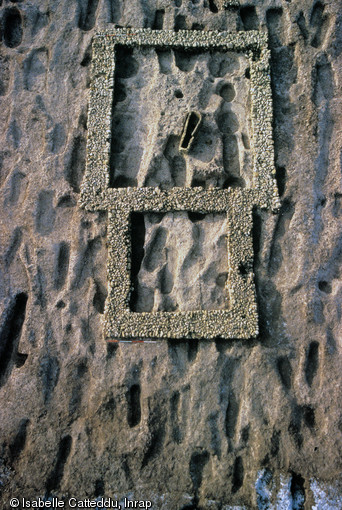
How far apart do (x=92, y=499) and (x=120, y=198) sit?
3521 millimetres

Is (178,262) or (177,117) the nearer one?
(178,262)

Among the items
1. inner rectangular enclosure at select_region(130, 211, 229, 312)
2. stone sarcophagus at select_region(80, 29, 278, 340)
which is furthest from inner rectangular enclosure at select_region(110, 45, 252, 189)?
inner rectangular enclosure at select_region(130, 211, 229, 312)

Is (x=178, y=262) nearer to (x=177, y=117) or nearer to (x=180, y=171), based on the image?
(x=180, y=171)

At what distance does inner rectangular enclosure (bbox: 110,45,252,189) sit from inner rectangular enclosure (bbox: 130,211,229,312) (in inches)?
20.6

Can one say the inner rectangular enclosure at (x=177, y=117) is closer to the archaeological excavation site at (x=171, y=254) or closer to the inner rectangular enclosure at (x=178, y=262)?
the archaeological excavation site at (x=171, y=254)

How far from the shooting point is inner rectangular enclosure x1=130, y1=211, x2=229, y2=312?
16.5 feet

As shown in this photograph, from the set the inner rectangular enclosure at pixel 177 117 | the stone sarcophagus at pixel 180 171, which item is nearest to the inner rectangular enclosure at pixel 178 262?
the stone sarcophagus at pixel 180 171

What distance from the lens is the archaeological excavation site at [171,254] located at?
460 centimetres

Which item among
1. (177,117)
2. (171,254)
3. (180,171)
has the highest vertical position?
(177,117)

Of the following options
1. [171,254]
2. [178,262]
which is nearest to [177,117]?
[171,254]

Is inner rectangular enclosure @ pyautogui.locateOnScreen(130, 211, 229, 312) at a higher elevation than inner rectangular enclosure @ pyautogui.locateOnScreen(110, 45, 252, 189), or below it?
below

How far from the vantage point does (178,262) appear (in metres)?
5.15

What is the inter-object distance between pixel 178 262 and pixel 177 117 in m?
2.03

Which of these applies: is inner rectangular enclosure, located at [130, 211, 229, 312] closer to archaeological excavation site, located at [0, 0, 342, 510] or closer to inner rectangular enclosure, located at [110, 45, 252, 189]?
archaeological excavation site, located at [0, 0, 342, 510]
